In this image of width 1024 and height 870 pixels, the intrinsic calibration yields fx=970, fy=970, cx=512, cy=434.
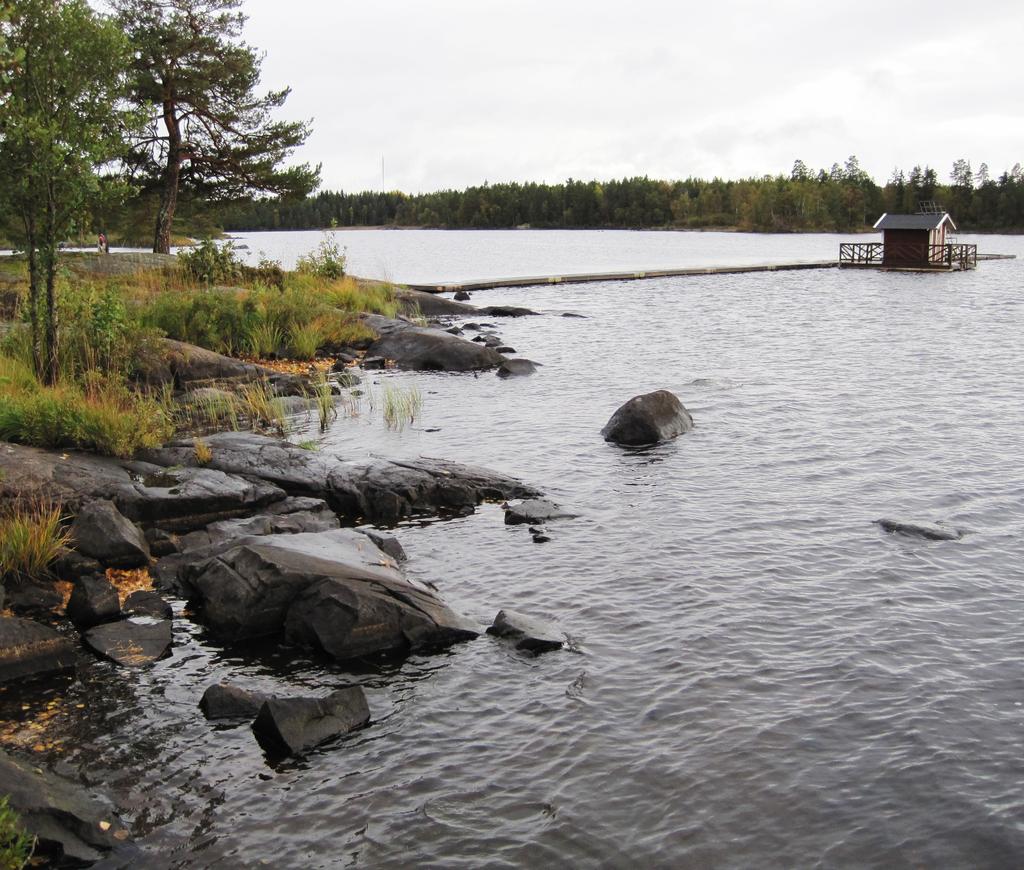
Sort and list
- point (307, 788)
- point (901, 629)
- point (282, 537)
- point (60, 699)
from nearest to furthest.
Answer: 1. point (307, 788)
2. point (60, 699)
3. point (901, 629)
4. point (282, 537)

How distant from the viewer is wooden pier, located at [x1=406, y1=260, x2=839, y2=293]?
5494cm

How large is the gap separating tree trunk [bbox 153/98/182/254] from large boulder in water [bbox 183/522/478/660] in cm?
2906

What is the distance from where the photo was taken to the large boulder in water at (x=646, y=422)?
753 inches

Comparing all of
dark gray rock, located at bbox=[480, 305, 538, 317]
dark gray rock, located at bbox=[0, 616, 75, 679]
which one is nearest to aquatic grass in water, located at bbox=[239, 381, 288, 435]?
dark gray rock, located at bbox=[0, 616, 75, 679]

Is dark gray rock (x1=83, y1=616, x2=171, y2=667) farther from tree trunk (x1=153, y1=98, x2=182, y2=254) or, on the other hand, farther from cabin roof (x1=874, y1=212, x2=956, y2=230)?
Result: cabin roof (x1=874, y1=212, x2=956, y2=230)

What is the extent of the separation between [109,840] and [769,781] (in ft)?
16.0

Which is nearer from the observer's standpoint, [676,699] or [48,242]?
[676,699]

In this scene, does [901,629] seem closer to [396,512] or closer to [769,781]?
[769,781]

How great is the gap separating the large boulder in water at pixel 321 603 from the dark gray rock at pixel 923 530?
22.1 feet

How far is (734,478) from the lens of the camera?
16531mm

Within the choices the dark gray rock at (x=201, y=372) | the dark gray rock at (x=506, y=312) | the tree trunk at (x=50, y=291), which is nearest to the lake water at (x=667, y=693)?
the dark gray rock at (x=201, y=372)

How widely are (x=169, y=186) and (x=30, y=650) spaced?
31658mm

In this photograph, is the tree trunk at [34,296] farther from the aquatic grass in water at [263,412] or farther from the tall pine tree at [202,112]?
the tall pine tree at [202,112]

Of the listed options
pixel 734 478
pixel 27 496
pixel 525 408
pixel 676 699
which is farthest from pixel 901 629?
pixel 525 408
